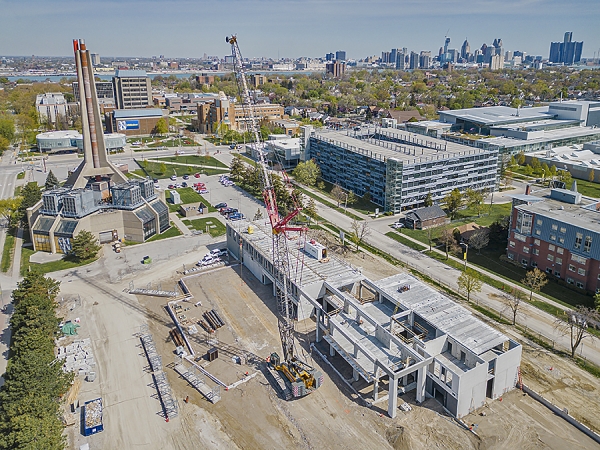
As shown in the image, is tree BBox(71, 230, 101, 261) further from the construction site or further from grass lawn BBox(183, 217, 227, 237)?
grass lawn BBox(183, 217, 227, 237)

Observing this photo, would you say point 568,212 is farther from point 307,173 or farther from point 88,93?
point 88,93

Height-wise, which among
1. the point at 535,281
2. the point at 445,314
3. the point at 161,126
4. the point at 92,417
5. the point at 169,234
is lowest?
the point at 92,417

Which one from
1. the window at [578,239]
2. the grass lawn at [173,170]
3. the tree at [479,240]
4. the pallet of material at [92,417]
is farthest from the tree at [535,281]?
the grass lawn at [173,170]

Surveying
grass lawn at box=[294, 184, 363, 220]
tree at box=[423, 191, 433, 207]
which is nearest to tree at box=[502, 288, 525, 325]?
tree at box=[423, 191, 433, 207]

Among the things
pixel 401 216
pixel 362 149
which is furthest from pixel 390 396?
pixel 362 149

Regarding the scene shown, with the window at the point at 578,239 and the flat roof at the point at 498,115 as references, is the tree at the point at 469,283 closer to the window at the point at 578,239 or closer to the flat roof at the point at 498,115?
the window at the point at 578,239

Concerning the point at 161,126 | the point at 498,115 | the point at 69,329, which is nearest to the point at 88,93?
the point at 69,329
